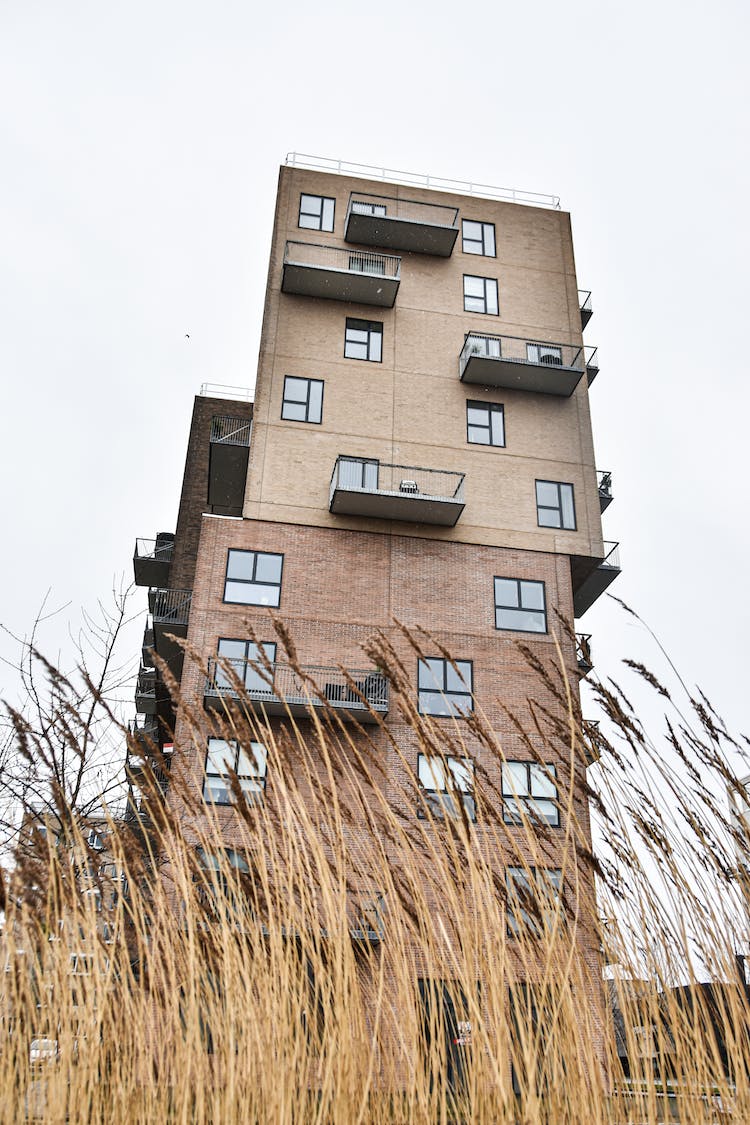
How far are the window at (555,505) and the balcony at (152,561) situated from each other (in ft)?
38.8

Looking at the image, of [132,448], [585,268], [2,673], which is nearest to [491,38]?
[2,673]

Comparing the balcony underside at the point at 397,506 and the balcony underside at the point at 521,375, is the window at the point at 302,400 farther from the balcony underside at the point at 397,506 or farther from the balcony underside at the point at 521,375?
the balcony underside at the point at 521,375

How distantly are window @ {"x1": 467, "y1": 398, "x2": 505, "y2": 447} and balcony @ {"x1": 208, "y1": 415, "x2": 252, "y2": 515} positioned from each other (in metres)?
5.39

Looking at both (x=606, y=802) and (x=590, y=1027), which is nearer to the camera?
(x=590, y=1027)

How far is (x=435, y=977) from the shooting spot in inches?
78.7

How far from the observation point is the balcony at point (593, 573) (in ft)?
64.5

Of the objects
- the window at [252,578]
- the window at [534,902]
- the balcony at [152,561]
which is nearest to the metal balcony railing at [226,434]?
the window at [252,578]

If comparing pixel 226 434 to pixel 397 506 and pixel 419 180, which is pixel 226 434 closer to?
pixel 397 506

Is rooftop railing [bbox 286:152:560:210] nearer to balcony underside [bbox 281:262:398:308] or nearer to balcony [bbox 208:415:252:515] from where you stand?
balcony underside [bbox 281:262:398:308]

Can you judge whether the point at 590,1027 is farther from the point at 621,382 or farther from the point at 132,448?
the point at 621,382

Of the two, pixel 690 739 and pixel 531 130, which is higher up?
pixel 531 130

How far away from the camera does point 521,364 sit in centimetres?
2003

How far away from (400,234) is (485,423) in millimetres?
5660

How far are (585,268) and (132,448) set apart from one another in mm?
32879
